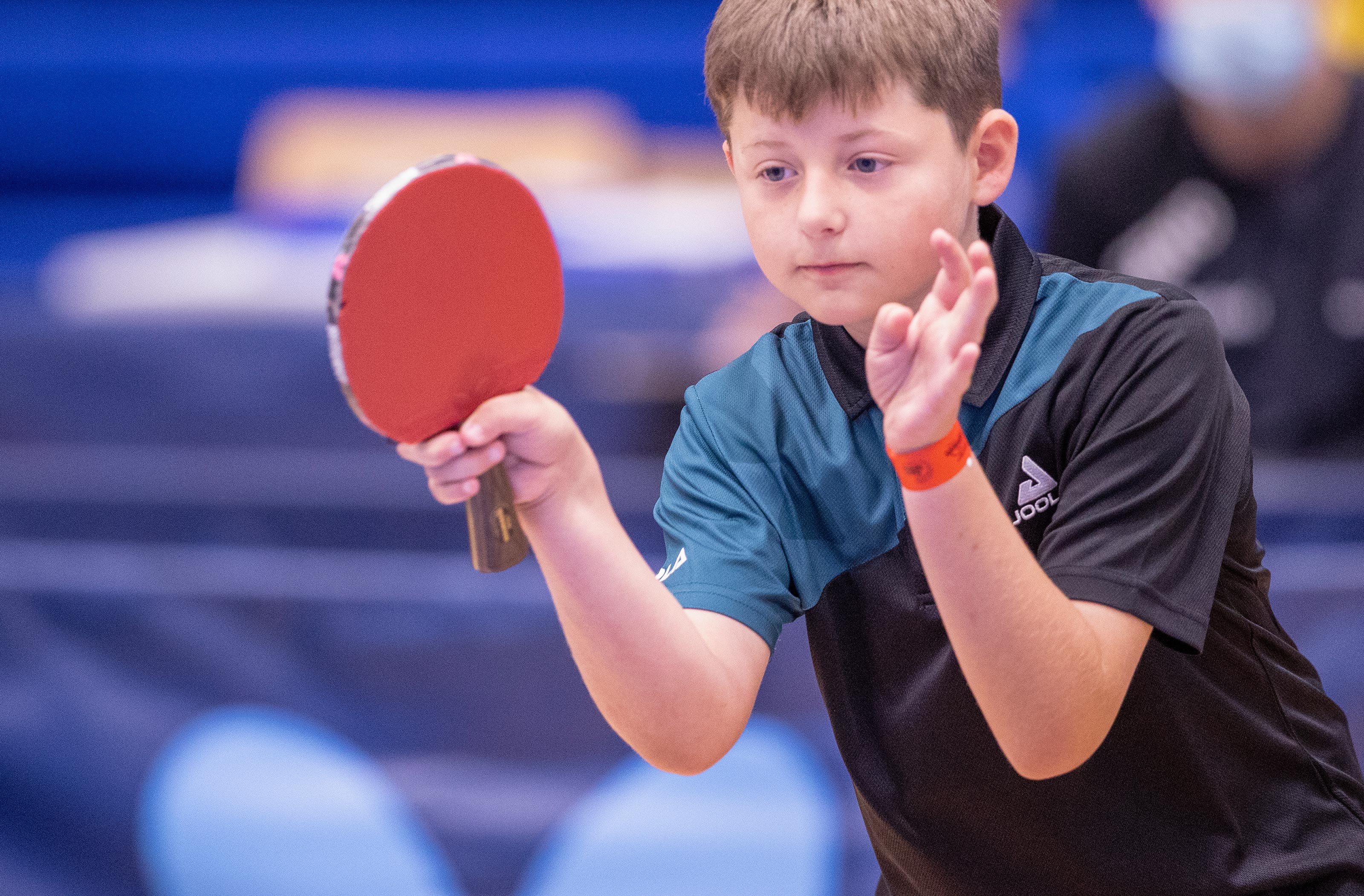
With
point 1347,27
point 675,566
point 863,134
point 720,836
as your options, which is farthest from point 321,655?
point 1347,27

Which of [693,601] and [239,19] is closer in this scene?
[693,601]

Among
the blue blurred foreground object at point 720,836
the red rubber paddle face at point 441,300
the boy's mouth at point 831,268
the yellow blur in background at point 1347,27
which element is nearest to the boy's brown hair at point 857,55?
the boy's mouth at point 831,268

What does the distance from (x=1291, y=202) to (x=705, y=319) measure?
144 cm

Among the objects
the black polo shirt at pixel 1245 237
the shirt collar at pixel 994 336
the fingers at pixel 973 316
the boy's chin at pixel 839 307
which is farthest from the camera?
the black polo shirt at pixel 1245 237

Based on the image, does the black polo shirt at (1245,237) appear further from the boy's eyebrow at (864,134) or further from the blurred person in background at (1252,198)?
the boy's eyebrow at (864,134)

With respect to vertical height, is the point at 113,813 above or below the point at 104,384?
below

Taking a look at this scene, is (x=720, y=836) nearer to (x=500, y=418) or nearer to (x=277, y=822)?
(x=277, y=822)

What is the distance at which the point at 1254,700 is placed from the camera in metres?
1.41

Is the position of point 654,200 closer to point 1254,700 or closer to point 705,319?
point 705,319

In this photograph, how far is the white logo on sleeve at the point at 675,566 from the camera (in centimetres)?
144

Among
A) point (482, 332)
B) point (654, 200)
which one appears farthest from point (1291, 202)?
point (482, 332)

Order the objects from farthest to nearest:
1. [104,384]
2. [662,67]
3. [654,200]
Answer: [662,67] → [654,200] → [104,384]

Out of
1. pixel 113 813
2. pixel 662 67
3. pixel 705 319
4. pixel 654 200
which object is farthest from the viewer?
pixel 662 67

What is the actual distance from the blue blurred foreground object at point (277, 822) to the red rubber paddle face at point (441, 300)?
148 centimetres
